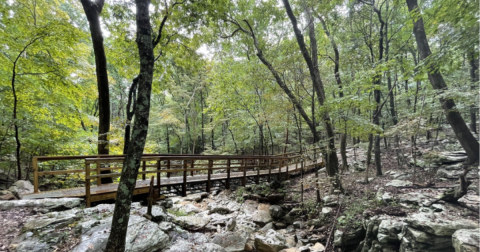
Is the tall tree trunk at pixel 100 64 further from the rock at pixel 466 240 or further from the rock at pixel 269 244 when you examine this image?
the rock at pixel 466 240

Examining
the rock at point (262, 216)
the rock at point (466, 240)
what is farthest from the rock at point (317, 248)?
the rock at point (466, 240)

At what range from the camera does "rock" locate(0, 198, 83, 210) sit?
412cm

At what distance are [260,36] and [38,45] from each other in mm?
9065

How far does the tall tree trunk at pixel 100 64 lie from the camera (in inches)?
244

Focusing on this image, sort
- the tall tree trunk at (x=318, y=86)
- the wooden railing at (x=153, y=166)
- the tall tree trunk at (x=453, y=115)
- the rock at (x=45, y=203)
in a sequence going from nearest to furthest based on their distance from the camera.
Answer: the rock at (x=45, y=203) < the wooden railing at (x=153, y=166) < the tall tree trunk at (x=453, y=115) < the tall tree trunk at (x=318, y=86)

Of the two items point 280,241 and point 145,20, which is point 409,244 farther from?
point 145,20

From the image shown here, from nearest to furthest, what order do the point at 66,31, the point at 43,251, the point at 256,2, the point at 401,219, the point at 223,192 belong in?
the point at 43,251 < the point at 401,219 < the point at 66,31 < the point at 256,2 < the point at 223,192

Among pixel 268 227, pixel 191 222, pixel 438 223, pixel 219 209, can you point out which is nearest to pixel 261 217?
pixel 268 227

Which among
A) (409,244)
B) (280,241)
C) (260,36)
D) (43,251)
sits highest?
(260,36)

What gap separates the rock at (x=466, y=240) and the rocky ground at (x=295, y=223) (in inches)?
0.5

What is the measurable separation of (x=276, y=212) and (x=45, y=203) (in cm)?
760

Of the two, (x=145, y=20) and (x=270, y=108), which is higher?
(x=145, y=20)

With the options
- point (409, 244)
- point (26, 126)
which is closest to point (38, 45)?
point (26, 126)

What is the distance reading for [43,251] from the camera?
318 cm
